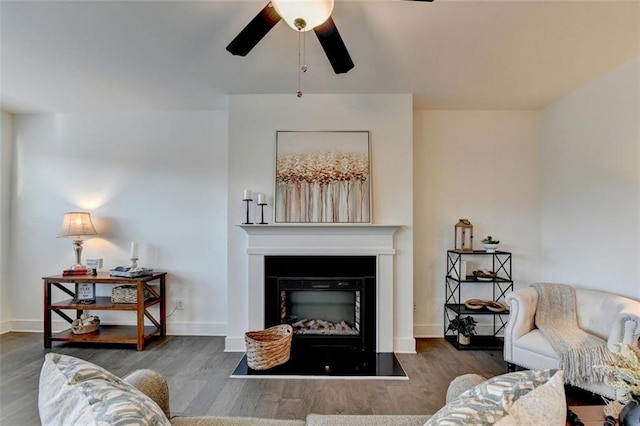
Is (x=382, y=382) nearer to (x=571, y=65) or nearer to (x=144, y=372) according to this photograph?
(x=144, y=372)

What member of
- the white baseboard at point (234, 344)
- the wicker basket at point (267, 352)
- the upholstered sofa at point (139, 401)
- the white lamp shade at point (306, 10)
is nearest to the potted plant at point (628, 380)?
the upholstered sofa at point (139, 401)

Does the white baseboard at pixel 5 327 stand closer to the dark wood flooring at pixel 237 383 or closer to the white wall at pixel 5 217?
the white wall at pixel 5 217

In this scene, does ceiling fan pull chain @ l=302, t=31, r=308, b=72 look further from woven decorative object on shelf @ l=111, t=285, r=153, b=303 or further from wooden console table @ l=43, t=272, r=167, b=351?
woven decorative object on shelf @ l=111, t=285, r=153, b=303

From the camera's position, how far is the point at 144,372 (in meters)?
1.41

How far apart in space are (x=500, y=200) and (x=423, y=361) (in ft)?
6.87

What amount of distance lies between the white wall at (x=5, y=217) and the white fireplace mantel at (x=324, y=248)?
3.14 metres

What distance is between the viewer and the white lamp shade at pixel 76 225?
364 centimetres

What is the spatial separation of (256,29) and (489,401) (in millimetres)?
1950

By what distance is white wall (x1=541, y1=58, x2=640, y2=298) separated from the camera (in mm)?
2732

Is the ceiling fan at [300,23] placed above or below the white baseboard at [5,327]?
above

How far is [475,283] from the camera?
12.6 ft

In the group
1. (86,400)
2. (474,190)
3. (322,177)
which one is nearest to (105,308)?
(322,177)

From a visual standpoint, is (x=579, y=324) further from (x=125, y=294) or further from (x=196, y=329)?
(x=125, y=294)

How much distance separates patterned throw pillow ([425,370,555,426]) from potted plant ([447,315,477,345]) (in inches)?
105
